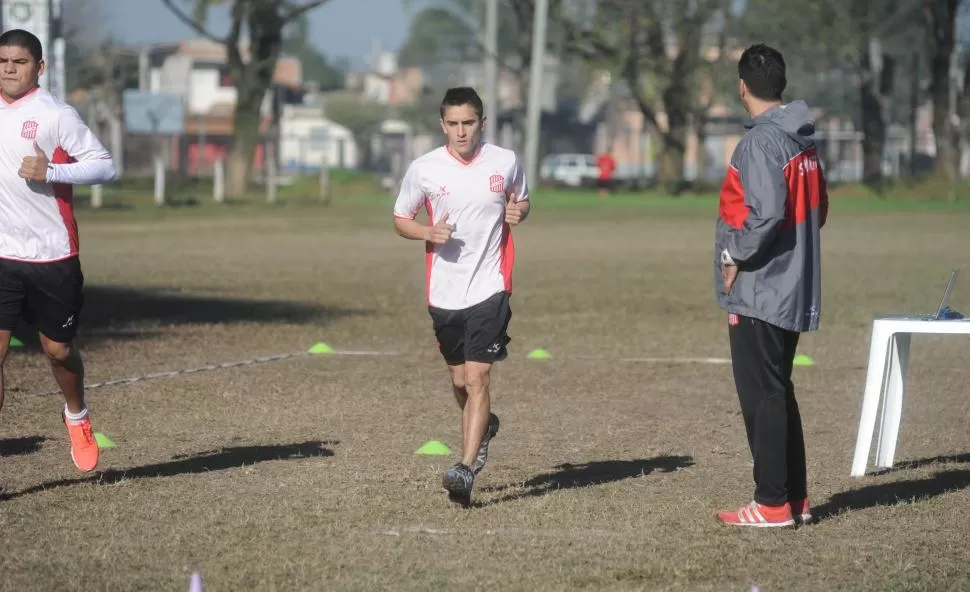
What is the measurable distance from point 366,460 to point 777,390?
250 centimetres

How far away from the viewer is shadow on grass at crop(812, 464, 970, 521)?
7336mm

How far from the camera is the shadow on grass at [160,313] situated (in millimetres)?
14547

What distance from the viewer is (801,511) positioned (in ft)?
22.9

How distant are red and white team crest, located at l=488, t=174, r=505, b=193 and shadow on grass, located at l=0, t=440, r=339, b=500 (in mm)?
2020

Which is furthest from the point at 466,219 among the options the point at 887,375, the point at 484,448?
the point at 887,375

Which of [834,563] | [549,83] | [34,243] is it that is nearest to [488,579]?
[834,563]

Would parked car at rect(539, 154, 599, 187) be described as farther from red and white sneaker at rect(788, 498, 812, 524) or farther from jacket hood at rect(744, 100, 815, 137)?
jacket hood at rect(744, 100, 815, 137)

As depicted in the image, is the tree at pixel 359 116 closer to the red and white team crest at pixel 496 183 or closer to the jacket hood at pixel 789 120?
the red and white team crest at pixel 496 183

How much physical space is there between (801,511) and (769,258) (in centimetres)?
114

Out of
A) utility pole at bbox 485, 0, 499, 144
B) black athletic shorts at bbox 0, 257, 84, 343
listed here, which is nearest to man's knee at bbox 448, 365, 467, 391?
black athletic shorts at bbox 0, 257, 84, 343

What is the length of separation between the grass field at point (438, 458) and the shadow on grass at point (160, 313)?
0.06 m

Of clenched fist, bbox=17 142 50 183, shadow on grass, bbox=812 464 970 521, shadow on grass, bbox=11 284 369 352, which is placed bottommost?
shadow on grass, bbox=11 284 369 352

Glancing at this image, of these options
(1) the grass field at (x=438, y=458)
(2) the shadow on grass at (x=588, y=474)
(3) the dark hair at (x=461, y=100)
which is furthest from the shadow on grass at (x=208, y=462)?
(3) the dark hair at (x=461, y=100)

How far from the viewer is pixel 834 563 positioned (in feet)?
20.5
